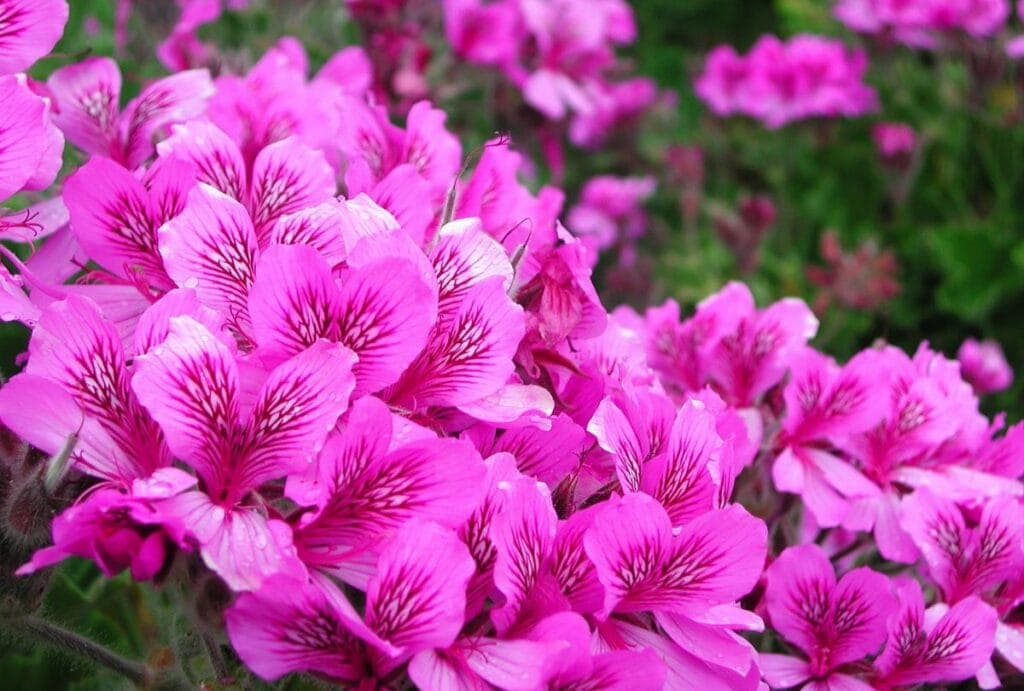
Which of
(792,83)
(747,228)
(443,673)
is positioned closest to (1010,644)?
(443,673)

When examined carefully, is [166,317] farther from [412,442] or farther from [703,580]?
[703,580]

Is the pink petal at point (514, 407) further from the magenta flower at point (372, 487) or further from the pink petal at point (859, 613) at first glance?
the pink petal at point (859, 613)

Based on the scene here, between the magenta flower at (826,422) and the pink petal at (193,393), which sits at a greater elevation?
the pink petal at (193,393)

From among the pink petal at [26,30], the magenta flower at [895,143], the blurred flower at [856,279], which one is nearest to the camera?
the pink petal at [26,30]

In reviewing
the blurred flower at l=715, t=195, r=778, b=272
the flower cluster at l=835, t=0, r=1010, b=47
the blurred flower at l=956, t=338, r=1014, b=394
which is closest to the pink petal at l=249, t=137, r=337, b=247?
the blurred flower at l=956, t=338, r=1014, b=394

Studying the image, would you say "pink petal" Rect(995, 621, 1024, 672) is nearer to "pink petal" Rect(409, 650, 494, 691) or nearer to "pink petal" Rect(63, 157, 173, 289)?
"pink petal" Rect(409, 650, 494, 691)

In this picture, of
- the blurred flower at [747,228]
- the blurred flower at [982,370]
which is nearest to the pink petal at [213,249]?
the blurred flower at [982,370]
